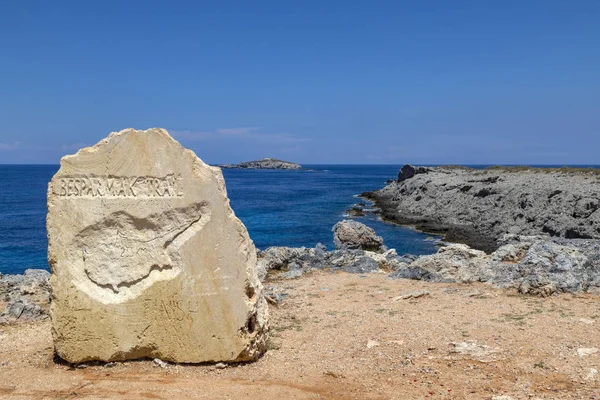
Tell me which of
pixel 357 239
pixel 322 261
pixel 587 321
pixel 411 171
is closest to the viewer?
pixel 587 321

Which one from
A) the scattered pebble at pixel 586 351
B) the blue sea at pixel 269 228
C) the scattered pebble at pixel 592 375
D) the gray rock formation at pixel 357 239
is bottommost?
the blue sea at pixel 269 228

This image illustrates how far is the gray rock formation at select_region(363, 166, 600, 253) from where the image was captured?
30.6 m

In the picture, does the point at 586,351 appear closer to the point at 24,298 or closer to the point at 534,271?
the point at 534,271

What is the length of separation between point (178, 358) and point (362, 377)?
2.95 meters

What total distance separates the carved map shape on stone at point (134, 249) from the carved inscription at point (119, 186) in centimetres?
40

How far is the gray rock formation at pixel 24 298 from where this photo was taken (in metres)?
10.8

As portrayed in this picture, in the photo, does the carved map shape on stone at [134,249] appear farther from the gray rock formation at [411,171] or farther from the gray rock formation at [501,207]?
the gray rock formation at [411,171]

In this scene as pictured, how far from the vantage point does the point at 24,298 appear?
11742 mm

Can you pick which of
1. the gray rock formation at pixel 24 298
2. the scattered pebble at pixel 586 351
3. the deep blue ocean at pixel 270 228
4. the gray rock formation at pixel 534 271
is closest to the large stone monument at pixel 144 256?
the gray rock formation at pixel 24 298

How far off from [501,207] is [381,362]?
33505 mm

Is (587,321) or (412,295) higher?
(587,321)

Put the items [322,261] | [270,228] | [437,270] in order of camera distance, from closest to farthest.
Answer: [437,270] → [322,261] → [270,228]

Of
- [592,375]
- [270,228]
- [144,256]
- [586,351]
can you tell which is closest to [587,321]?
[586,351]

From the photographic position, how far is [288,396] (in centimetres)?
691
